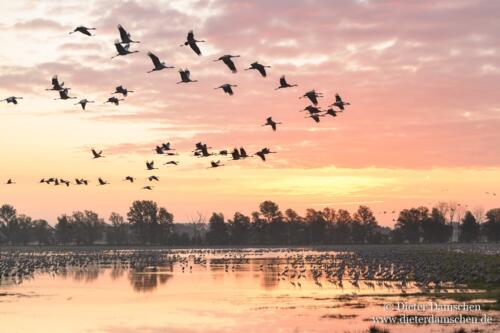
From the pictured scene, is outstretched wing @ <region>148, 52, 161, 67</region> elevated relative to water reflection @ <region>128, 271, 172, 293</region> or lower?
elevated

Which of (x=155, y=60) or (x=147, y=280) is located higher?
(x=155, y=60)

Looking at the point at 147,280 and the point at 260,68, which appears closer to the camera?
the point at 260,68

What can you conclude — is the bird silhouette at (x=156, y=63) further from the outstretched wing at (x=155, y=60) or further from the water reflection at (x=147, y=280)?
the water reflection at (x=147, y=280)

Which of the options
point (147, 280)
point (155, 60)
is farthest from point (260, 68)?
point (147, 280)

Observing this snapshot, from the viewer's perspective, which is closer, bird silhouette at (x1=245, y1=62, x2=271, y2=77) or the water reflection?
bird silhouette at (x1=245, y1=62, x2=271, y2=77)

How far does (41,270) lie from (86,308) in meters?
45.0

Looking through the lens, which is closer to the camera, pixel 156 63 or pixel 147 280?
pixel 156 63

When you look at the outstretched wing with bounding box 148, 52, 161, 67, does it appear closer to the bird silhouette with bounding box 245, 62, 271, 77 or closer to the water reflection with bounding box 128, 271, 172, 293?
the bird silhouette with bounding box 245, 62, 271, 77

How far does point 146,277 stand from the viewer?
83.4 metres

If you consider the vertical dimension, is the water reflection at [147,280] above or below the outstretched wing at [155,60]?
below

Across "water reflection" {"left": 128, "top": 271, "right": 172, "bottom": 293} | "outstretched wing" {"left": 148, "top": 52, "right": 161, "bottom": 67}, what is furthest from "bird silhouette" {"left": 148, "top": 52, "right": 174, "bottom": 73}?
"water reflection" {"left": 128, "top": 271, "right": 172, "bottom": 293}

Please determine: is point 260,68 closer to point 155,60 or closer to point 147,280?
point 155,60

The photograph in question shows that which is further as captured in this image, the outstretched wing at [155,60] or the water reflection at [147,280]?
the water reflection at [147,280]

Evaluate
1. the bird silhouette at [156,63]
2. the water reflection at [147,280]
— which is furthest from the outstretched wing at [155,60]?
the water reflection at [147,280]
